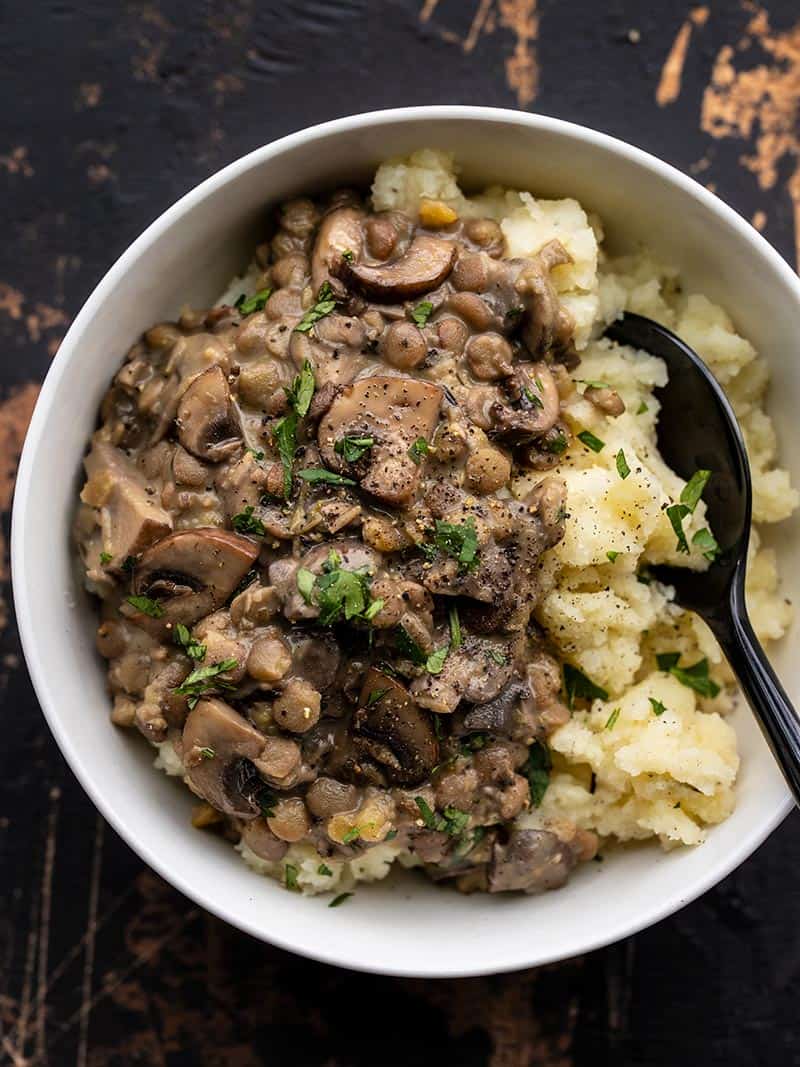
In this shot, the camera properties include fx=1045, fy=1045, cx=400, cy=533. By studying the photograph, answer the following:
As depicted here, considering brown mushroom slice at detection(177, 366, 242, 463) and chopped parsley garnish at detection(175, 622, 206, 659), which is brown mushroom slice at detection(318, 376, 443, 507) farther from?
chopped parsley garnish at detection(175, 622, 206, 659)

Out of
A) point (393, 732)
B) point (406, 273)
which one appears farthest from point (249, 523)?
point (406, 273)

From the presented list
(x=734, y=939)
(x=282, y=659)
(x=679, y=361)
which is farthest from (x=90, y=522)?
(x=734, y=939)

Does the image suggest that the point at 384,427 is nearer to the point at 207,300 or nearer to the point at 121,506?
the point at 121,506

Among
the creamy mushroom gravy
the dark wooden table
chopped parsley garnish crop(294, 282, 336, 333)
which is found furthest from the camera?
the dark wooden table

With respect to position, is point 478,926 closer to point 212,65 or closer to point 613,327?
point 613,327

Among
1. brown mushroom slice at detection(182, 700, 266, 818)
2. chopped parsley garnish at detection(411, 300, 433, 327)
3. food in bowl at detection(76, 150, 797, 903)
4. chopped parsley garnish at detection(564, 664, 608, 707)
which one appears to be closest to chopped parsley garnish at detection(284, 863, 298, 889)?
food in bowl at detection(76, 150, 797, 903)

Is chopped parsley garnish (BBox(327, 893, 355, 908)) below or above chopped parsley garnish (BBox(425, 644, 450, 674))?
below

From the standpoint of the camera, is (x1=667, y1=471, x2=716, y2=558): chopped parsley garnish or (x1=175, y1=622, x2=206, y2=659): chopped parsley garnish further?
(x1=667, y1=471, x2=716, y2=558): chopped parsley garnish
